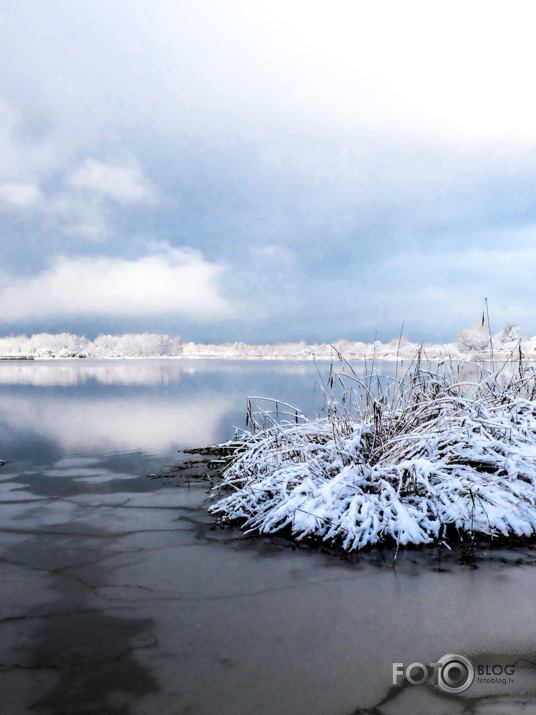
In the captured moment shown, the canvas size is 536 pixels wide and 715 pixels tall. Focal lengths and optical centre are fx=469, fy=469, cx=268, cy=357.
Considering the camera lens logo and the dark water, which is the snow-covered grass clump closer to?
the dark water

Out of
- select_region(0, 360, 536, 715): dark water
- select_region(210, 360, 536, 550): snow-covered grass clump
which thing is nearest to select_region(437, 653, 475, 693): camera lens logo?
select_region(0, 360, 536, 715): dark water

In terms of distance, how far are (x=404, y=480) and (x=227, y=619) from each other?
2375 millimetres

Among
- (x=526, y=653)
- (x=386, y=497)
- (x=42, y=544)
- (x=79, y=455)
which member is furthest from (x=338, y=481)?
(x=79, y=455)

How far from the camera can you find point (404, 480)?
14.9 ft

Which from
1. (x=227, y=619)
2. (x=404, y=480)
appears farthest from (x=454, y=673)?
(x=404, y=480)

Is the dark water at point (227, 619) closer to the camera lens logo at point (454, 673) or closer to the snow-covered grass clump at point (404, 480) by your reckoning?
the camera lens logo at point (454, 673)

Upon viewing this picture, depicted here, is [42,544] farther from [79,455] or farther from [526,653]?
[79,455]

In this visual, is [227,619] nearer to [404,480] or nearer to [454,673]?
[454,673]

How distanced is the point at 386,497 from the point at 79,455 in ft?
17.7

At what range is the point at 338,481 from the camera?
4324mm

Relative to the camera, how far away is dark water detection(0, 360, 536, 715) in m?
2.14

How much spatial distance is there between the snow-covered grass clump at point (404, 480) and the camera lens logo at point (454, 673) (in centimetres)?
137

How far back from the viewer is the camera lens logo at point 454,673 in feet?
7.29

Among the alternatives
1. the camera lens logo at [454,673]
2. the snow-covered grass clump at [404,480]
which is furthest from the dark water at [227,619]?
the snow-covered grass clump at [404,480]
